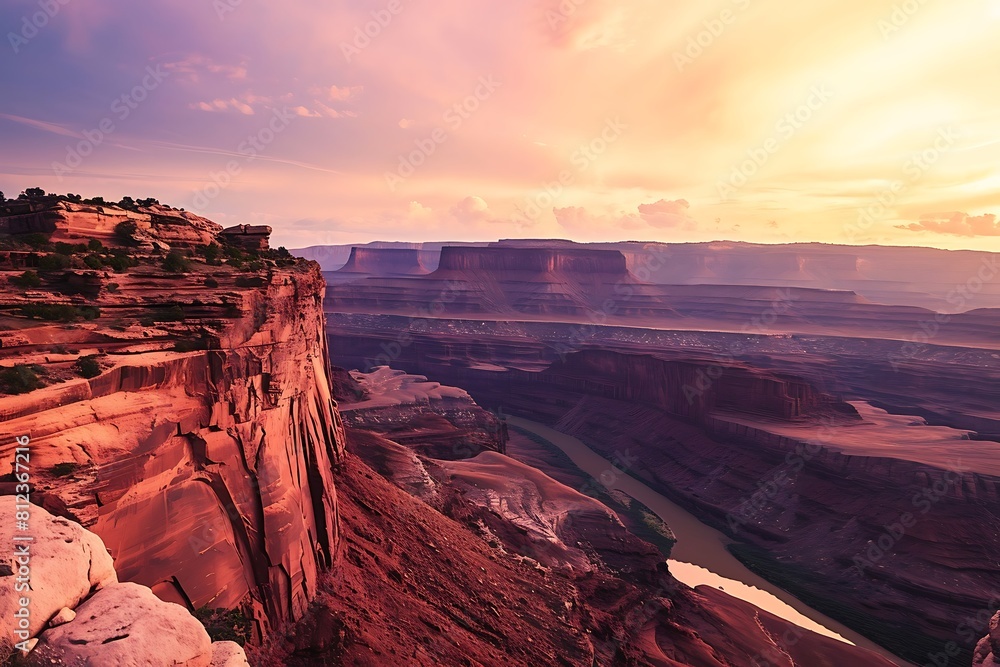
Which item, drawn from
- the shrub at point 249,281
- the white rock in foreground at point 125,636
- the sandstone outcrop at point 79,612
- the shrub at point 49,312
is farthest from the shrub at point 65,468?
the shrub at point 249,281

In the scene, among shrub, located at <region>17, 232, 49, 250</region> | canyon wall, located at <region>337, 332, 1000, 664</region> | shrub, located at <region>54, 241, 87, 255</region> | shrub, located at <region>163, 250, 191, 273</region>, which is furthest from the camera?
canyon wall, located at <region>337, 332, 1000, 664</region>

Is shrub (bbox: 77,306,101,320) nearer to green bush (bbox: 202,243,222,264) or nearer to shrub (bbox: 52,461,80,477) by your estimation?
shrub (bbox: 52,461,80,477)

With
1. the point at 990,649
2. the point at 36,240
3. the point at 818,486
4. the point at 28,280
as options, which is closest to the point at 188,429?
the point at 28,280

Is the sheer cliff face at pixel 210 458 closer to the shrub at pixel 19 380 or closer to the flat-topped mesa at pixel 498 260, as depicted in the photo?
the shrub at pixel 19 380

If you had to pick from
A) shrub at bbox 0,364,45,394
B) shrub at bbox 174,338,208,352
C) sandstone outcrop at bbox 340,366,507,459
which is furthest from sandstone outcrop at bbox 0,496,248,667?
sandstone outcrop at bbox 340,366,507,459

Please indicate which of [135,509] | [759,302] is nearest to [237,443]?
[135,509]

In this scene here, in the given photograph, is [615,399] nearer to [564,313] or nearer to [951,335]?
[564,313]
